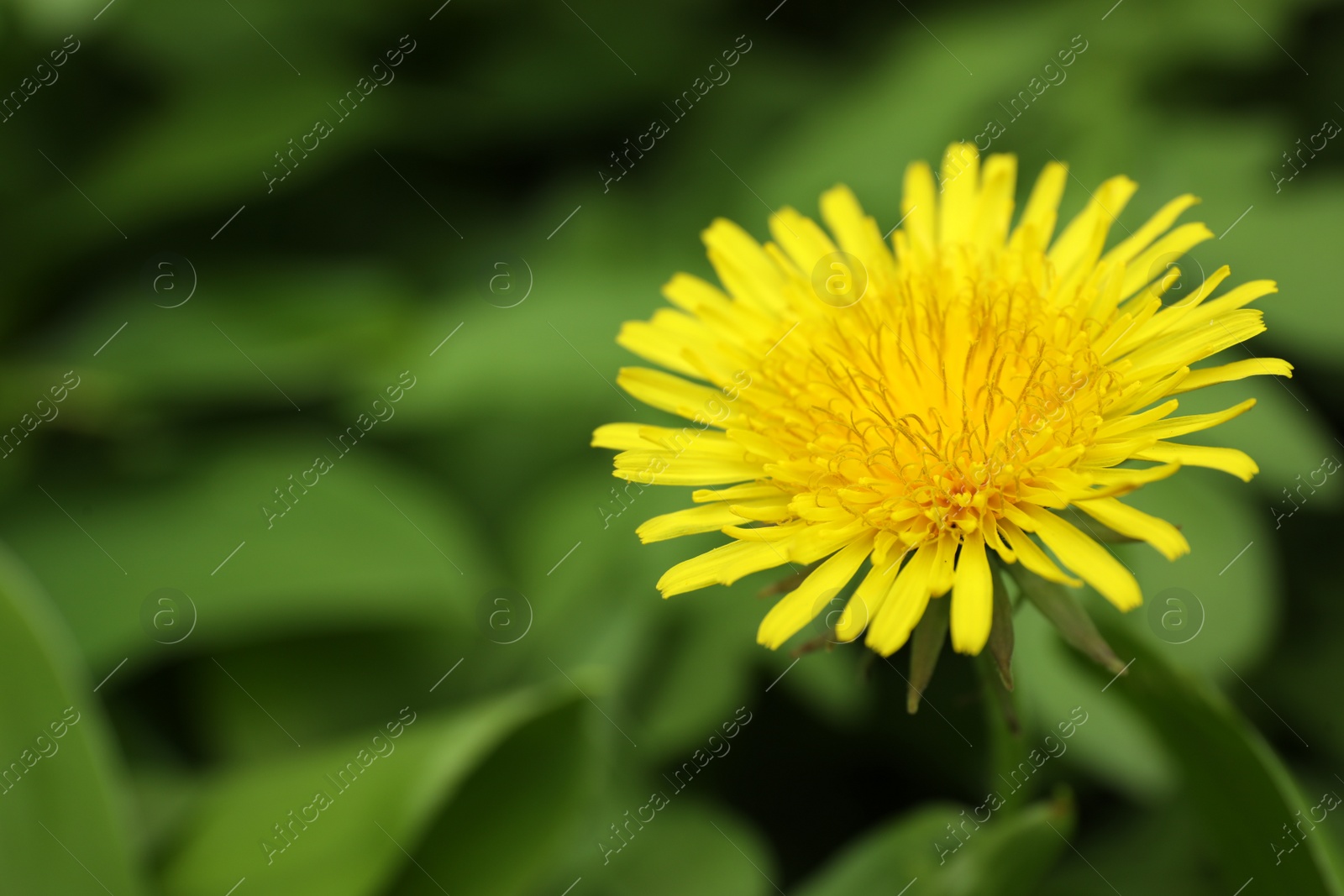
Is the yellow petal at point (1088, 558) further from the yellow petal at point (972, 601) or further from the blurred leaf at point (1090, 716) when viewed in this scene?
the blurred leaf at point (1090, 716)

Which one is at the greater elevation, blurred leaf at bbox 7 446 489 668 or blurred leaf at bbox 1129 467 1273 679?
blurred leaf at bbox 7 446 489 668

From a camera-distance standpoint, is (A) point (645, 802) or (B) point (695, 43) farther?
(B) point (695, 43)

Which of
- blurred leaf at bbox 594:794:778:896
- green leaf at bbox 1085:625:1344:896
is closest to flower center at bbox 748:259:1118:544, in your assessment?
green leaf at bbox 1085:625:1344:896

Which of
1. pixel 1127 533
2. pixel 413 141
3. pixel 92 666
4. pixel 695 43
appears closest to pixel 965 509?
pixel 1127 533

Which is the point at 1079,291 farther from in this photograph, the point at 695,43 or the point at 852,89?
the point at 695,43

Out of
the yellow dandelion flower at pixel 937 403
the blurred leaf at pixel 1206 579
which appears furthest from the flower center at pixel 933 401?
the blurred leaf at pixel 1206 579

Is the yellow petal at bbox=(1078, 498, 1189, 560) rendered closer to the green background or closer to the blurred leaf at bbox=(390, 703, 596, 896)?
the green background
